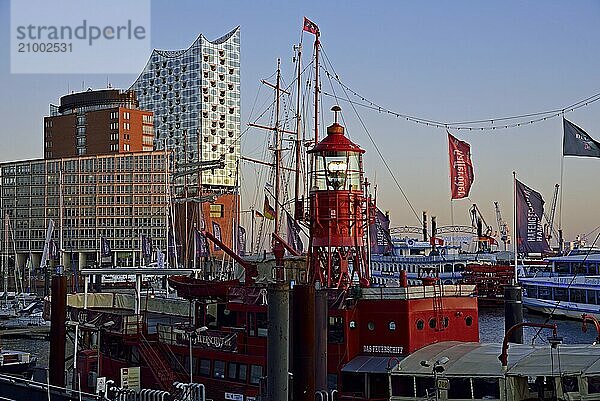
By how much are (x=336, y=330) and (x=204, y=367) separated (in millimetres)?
5763

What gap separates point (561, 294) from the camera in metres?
74.5

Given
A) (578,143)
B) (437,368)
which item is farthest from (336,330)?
→ (578,143)

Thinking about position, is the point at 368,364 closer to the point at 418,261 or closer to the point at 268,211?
the point at 268,211

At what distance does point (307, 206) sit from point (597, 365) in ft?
39.8

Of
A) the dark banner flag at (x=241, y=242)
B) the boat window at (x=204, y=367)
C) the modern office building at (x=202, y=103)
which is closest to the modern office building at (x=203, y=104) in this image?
the modern office building at (x=202, y=103)

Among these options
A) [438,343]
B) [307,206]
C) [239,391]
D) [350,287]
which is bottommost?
[239,391]

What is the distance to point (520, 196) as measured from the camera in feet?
170

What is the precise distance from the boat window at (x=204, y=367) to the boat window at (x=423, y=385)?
930 centimetres

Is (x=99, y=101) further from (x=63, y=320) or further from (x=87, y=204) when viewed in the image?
(x=63, y=320)

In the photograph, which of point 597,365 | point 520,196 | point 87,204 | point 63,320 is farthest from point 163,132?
point 597,365

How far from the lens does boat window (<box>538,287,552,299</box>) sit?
7588 centimetres

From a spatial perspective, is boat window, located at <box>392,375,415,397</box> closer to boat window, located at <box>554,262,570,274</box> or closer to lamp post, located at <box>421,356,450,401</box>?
lamp post, located at <box>421,356,450,401</box>

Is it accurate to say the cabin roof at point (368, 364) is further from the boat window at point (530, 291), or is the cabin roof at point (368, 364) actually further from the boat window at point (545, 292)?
the boat window at point (530, 291)

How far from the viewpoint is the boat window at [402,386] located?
70.8ft
